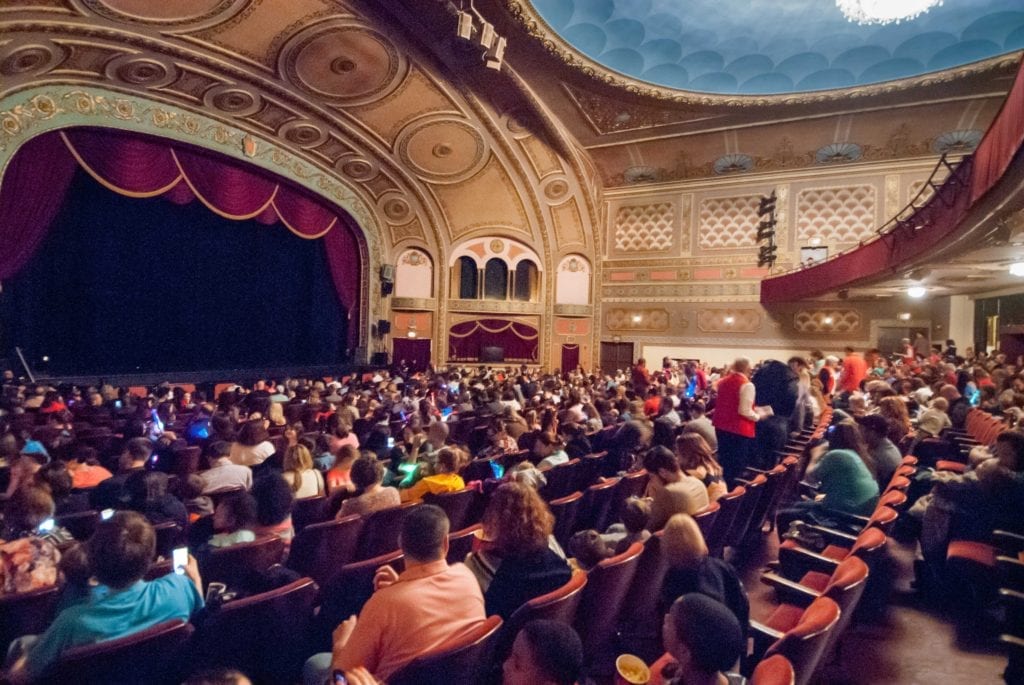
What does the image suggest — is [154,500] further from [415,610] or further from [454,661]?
[454,661]


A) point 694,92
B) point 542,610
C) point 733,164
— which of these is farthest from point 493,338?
point 542,610

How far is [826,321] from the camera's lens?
15.5m

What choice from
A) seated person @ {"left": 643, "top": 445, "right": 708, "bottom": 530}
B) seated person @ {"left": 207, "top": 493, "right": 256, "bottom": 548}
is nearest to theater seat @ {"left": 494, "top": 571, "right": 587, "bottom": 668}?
seated person @ {"left": 643, "top": 445, "right": 708, "bottom": 530}

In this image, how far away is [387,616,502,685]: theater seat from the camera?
159 centimetres

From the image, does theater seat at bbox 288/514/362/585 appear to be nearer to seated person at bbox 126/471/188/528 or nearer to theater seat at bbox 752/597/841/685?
seated person at bbox 126/471/188/528

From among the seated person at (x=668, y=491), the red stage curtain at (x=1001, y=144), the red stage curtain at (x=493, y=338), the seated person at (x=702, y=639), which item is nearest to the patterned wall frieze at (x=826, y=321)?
the red stage curtain at (x=493, y=338)

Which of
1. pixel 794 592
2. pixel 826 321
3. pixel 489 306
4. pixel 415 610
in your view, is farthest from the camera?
pixel 489 306

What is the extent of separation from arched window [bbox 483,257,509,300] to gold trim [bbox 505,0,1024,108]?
22.0ft

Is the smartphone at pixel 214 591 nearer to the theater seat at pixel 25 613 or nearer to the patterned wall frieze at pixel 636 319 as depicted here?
the theater seat at pixel 25 613

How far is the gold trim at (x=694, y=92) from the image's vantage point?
11867 millimetres

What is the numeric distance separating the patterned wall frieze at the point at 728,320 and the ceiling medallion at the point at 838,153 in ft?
14.1

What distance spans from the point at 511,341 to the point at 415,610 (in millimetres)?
16714

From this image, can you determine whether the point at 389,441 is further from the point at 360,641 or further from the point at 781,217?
the point at 781,217

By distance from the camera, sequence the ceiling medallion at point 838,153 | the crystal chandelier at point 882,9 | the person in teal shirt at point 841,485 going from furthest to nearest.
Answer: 1. the ceiling medallion at point 838,153
2. the crystal chandelier at point 882,9
3. the person in teal shirt at point 841,485
